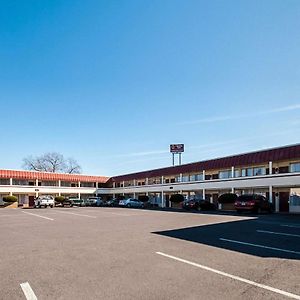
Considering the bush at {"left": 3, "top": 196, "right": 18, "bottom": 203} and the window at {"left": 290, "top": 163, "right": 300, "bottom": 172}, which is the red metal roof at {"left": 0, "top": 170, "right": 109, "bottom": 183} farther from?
the window at {"left": 290, "top": 163, "right": 300, "bottom": 172}

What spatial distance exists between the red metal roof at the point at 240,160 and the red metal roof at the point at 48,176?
18409 mm

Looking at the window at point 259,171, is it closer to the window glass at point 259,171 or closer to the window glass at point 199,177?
the window glass at point 259,171

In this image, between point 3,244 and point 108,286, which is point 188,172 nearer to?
point 3,244

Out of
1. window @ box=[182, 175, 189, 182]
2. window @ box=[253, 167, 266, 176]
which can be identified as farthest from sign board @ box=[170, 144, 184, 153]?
window @ box=[253, 167, 266, 176]

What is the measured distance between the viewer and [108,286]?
18.2 feet

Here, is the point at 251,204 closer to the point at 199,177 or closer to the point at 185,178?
the point at 199,177

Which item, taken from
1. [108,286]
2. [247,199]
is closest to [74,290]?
[108,286]

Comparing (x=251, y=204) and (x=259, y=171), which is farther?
(x=259, y=171)

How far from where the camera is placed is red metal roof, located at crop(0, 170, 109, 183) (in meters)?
58.6

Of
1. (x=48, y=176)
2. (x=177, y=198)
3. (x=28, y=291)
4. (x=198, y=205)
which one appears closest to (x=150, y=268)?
(x=28, y=291)

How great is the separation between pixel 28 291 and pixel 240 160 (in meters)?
35.7

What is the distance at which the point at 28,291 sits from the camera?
5316 mm

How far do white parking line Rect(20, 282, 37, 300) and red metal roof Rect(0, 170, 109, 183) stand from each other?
5637 cm

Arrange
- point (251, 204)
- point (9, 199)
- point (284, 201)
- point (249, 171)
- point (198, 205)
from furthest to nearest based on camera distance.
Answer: point (9, 199)
point (249, 171)
point (198, 205)
point (284, 201)
point (251, 204)
